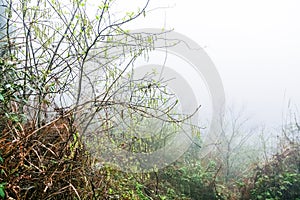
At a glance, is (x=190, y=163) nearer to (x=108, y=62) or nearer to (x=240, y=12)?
(x=240, y=12)

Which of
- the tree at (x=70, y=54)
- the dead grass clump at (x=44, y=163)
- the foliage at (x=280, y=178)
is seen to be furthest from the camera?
the foliage at (x=280, y=178)

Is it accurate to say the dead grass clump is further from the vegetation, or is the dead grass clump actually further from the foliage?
the foliage

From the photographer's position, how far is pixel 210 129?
4.32 m

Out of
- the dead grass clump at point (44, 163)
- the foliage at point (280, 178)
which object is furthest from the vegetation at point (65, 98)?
the foliage at point (280, 178)

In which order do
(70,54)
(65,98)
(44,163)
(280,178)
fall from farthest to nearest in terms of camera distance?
(280,178) → (65,98) → (70,54) → (44,163)

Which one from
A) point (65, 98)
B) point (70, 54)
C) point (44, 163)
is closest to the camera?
point (44, 163)

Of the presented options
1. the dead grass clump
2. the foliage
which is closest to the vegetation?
the dead grass clump

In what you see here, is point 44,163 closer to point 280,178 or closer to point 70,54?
point 70,54

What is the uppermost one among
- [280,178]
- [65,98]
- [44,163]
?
[65,98]

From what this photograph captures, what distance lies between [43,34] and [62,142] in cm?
60

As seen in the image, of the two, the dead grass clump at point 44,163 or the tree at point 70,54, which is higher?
the tree at point 70,54

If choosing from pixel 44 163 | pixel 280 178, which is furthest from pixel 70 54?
pixel 280 178

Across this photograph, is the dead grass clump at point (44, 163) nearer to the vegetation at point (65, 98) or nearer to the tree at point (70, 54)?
the vegetation at point (65, 98)

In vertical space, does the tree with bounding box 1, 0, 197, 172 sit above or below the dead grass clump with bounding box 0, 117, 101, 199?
above
